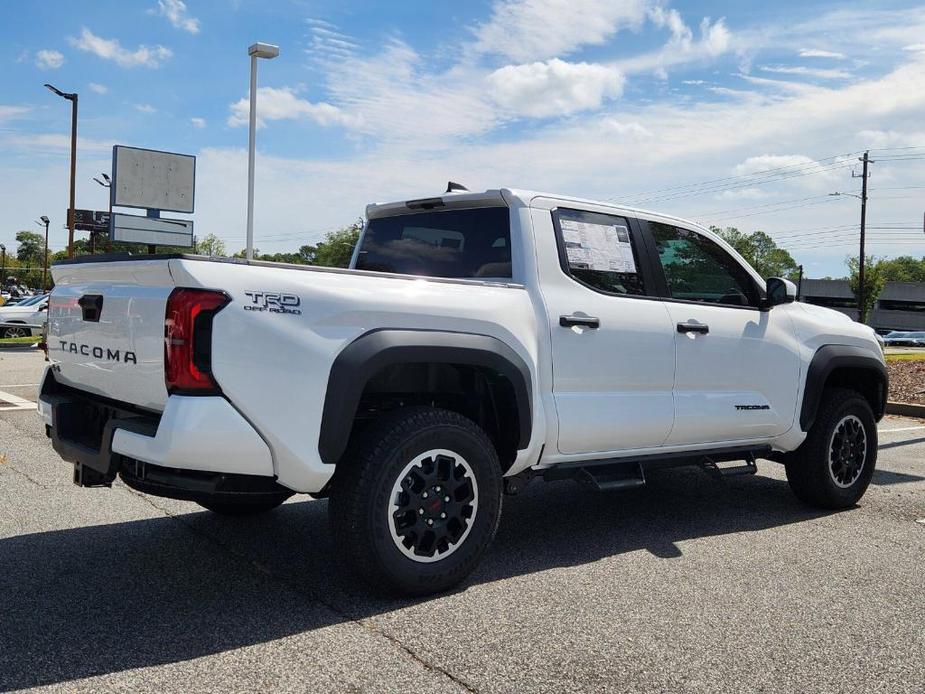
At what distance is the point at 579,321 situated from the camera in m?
4.45

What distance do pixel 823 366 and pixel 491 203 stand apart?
260 centimetres

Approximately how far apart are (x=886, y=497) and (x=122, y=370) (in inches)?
214

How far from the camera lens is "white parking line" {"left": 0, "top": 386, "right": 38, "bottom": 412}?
1016 cm

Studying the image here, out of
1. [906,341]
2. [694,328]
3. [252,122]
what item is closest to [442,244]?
[694,328]

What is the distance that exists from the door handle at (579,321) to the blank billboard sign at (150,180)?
101 feet

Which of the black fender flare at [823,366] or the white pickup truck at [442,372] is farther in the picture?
the black fender flare at [823,366]

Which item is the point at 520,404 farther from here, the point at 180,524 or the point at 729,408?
the point at 180,524

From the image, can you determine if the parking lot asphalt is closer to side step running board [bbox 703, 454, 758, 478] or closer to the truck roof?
side step running board [bbox 703, 454, 758, 478]

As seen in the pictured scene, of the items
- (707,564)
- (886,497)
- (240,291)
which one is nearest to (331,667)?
(240,291)

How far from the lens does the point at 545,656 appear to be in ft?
10.7

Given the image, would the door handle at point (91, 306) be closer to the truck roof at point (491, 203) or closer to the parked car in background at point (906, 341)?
the truck roof at point (491, 203)

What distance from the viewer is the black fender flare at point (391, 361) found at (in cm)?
360

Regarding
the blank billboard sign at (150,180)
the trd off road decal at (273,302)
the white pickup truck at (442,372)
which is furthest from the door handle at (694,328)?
the blank billboard sign at (150,180)

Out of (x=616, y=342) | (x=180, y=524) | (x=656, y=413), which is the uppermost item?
(x=616, y=342)
